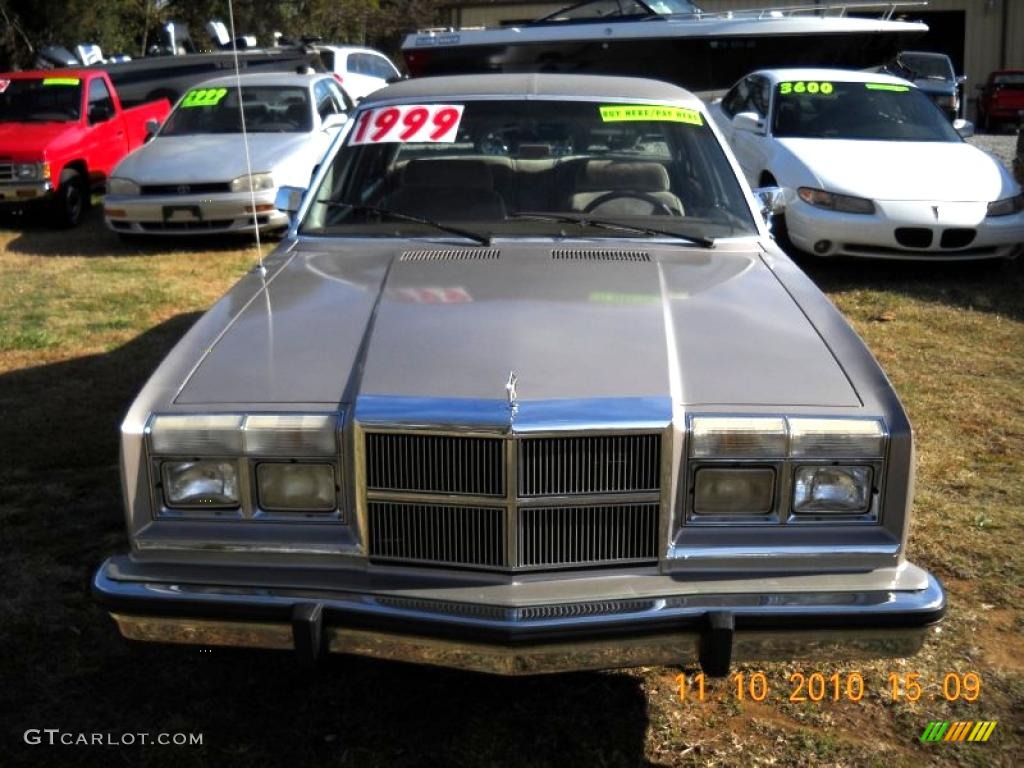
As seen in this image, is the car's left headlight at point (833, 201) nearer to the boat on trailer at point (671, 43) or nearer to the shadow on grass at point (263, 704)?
the boat on trailer at point (671, 43)

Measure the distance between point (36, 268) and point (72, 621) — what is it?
697 cm

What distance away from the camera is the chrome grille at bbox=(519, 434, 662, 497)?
270 cm

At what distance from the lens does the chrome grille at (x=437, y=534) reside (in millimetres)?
2768

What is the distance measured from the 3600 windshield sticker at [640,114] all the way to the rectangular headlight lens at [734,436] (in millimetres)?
2067

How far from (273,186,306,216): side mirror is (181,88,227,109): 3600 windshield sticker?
7385 mm

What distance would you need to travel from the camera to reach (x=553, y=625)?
2662 millimetres

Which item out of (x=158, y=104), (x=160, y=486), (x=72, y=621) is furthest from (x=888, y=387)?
(x=158, y=104)

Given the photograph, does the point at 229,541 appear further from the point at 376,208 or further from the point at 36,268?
the point at 36,268

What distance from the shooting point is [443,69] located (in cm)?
1429

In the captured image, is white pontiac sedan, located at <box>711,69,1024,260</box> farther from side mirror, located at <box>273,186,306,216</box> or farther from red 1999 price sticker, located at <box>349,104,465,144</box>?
side mirror, located at <box>273,186,306,216</box>

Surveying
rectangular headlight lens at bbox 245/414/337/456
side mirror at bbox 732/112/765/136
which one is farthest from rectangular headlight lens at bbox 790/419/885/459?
side mirror at bbox 732/112/765/136

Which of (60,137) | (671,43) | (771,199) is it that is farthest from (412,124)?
(671,43)

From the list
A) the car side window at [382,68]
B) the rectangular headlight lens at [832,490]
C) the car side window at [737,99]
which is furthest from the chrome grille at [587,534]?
the car side window at [382,68]

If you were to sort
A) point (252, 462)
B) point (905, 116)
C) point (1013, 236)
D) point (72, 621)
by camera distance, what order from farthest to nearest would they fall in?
point (905, 116), point (1013, 236), point (72, 621), point (252, 462)
